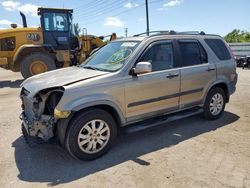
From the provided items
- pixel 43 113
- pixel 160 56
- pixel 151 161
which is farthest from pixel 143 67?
pixel 43 113

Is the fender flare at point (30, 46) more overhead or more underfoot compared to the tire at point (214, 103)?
more overhead

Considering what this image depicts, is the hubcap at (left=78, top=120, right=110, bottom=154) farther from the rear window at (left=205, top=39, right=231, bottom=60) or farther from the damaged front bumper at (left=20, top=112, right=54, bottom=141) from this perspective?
the rear window at (left=205, top=39, right=231, bottom=60)

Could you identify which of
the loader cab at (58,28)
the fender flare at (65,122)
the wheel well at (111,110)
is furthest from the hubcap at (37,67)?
the fender flare at (65,122)

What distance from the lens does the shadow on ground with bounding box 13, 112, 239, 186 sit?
3.86 m

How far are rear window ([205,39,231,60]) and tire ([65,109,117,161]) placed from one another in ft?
9.65

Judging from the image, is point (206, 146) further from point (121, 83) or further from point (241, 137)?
point (121, 83)

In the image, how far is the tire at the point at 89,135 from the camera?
4000 millimetres

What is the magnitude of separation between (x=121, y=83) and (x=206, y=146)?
1.80 m

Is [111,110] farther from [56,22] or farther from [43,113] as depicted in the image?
[56,22]

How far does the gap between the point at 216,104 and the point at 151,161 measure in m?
2.58

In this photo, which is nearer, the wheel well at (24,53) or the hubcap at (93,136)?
the hubcap at (93,136)

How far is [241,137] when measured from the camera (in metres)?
4.98

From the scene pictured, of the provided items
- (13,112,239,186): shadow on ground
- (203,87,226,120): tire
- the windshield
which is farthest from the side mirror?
(203,87,226,120): tire

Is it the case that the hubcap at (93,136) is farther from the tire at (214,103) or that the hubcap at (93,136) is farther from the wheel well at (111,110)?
the tire at (214,103)
